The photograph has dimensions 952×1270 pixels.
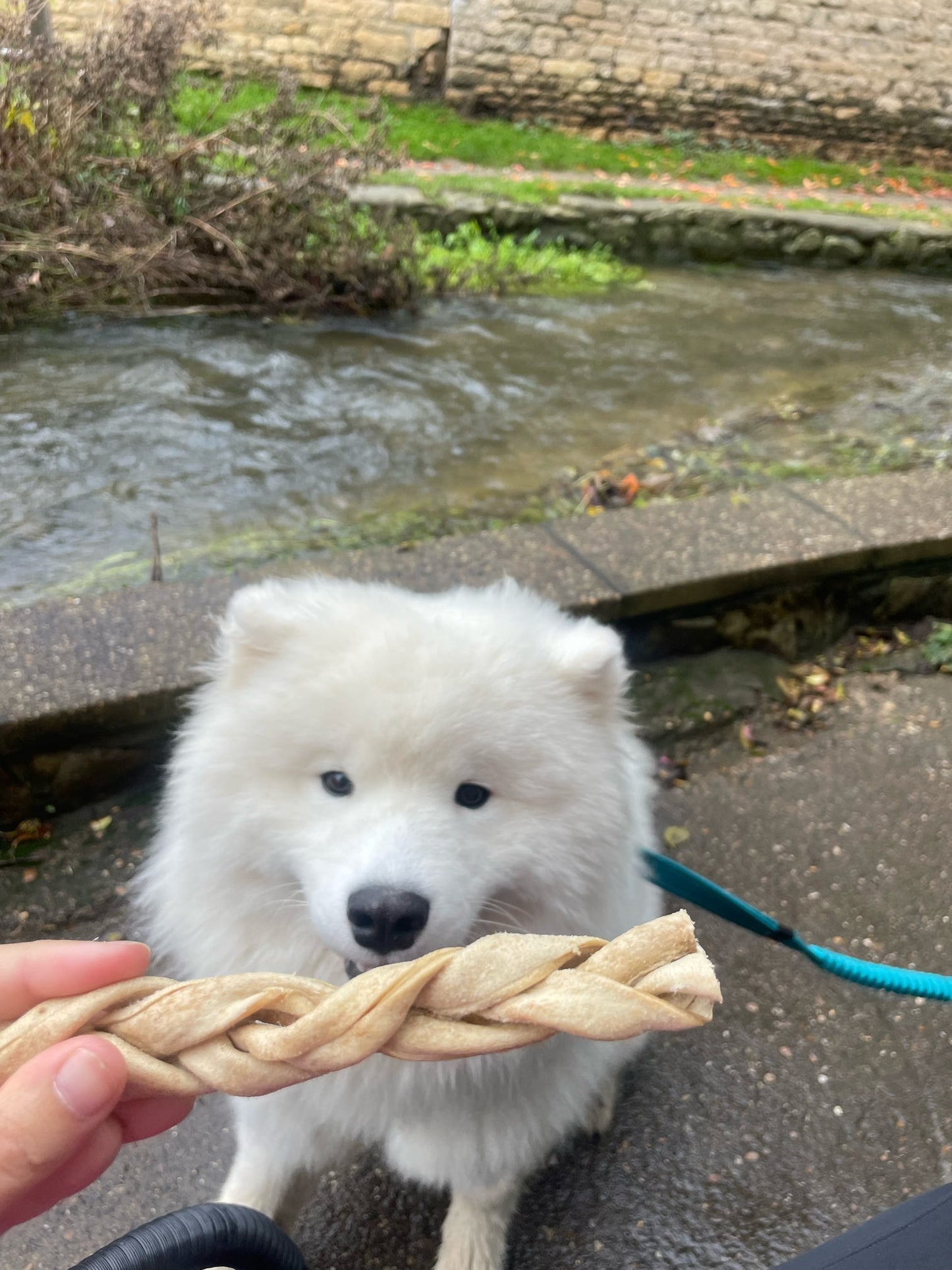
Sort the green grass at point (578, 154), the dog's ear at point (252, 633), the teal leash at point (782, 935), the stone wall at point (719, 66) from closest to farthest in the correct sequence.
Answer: the dog's ear at point (252, 633)
the teal leash at point (782, 935)
the green grass at point (578, 154)
the stone wall at point (719, 66)

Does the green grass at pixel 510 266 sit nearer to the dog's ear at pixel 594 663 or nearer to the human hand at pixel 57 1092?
the dog's ear at pixel 594 663

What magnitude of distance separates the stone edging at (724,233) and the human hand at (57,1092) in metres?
8.20

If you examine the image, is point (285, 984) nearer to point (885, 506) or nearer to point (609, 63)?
point (885, 506)

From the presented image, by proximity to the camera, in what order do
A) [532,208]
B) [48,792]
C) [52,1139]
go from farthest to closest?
1. [532,208]
2. [48,792]
3. [52,1139]

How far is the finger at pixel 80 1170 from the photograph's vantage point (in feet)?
3.08

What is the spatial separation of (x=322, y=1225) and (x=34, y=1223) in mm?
568

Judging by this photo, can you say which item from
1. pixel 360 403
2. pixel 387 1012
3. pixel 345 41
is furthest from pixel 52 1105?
pixel 345 41

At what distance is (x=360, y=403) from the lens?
17.3ft

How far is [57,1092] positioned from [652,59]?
1510 centimetres

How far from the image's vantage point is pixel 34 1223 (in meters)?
1.68

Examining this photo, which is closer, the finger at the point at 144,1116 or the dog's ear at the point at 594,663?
the finger at the point at 144,1116

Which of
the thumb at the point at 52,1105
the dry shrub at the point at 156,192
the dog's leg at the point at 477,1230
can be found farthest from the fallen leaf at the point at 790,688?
the dry shrub at the point at 156,192

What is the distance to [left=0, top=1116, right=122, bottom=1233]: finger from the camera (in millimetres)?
939

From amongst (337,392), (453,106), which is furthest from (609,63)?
(337,392)
